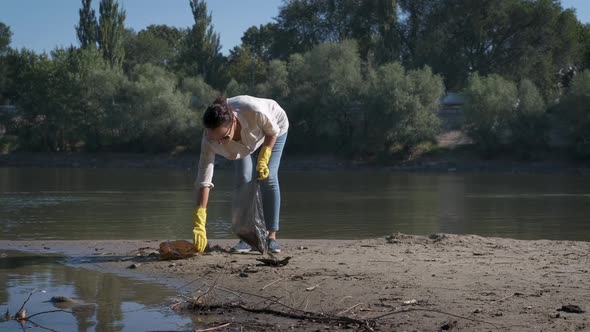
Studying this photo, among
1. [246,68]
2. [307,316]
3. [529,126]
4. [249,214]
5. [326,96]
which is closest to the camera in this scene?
[307,316]

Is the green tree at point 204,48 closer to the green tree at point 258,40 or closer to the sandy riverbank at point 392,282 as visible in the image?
the green tree at point 258,40

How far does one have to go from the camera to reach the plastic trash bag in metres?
8.16

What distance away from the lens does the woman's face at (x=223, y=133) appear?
7.45 metres

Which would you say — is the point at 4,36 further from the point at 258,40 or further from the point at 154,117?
the point at 154,117

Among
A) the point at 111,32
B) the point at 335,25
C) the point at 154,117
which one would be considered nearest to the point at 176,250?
the point at 154,117

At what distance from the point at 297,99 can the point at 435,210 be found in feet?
119

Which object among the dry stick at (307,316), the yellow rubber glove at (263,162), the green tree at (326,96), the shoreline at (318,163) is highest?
the green tree at (326,96)

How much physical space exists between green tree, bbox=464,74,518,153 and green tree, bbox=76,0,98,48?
3203 cm

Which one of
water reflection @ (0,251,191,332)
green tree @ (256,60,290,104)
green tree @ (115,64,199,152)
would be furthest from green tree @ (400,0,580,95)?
water reflection @ (0,251,191,332)

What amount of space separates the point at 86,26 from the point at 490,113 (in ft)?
115

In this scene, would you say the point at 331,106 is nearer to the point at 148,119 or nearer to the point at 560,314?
the point at 148,119

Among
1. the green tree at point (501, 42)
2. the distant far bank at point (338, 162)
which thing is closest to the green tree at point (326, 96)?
the distant far bank at point (338, 162)

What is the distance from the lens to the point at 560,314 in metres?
5.62

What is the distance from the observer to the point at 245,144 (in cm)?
803
